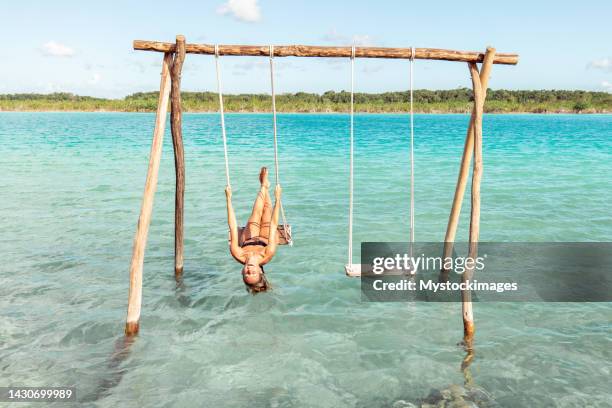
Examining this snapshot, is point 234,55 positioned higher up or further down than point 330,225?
higher up

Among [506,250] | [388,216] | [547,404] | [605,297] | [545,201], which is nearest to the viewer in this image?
[547,404]

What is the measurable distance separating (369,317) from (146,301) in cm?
331

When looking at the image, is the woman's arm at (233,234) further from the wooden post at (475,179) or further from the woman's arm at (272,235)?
the wooden post at (475,179)

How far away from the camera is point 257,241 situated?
6.99m

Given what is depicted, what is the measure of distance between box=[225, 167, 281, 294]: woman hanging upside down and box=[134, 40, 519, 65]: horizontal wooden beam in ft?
5.43

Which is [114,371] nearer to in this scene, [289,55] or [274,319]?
[274,319]

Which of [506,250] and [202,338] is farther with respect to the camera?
[506,250]

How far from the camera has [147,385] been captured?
18.7 ft

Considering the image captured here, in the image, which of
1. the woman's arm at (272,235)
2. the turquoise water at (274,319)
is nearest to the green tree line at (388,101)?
the turquoise water at (274,319)

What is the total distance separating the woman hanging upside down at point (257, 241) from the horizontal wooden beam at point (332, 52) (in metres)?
1.65

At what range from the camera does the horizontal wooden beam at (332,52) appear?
6.34m

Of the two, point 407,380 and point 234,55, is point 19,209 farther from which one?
point 407,380

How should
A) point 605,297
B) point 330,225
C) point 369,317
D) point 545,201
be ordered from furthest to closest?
point 545,201, point 330,225, point 605,297, point 369,317

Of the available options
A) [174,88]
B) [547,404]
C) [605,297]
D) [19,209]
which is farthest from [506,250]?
[19,209]
